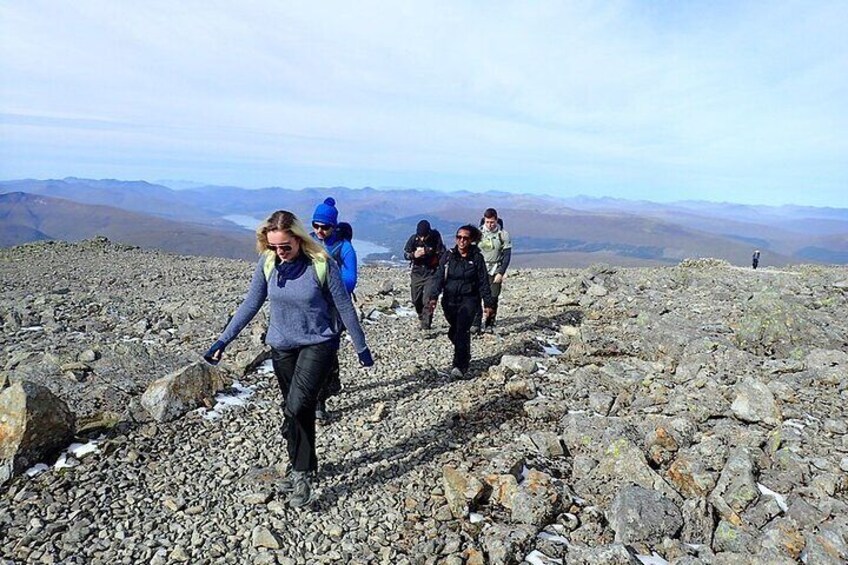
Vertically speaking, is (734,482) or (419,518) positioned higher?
(734,482)

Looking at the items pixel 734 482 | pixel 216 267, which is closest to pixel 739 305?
pixel 734 482

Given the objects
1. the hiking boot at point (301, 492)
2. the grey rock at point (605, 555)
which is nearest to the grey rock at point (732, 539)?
the grey rock at point (605, 555)

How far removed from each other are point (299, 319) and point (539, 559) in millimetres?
3219

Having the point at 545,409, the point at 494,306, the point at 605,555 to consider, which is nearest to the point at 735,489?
the point at 605,555

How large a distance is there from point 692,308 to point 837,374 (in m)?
6.16

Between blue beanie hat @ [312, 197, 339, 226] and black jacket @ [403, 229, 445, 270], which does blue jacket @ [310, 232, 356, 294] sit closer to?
blue beanie hat @ [312, 197, 339, 226]

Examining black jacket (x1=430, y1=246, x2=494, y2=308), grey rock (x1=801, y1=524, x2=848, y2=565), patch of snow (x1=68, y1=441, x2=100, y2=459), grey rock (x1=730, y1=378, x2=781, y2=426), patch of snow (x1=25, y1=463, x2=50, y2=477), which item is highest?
black jacket (x1=430, y1=246, x2=494, y2=308)

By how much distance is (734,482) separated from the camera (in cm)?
562

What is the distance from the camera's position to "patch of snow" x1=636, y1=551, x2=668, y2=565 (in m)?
4.77

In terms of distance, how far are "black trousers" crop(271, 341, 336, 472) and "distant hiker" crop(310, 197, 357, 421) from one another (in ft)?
3.57

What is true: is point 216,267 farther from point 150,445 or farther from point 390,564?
point 390,564

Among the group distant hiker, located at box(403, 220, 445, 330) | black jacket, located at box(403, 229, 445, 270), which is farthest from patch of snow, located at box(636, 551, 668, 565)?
black jacket, located at box(403, 229, 445, 270)

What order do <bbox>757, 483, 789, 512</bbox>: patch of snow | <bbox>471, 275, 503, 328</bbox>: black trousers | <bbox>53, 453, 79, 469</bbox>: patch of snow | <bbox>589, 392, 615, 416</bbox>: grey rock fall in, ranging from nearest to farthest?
<bbox>757, 483, 789, 512</bbox>: patch of snow
<bbox>53, 453, 79, 469</bbox>: patch of snow
<bbox>589, 392, 615, 416</bbox>: grey rock
<bbox>471, 275, 503, 328</bbox>: black trousers

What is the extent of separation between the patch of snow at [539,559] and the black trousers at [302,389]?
237cm
